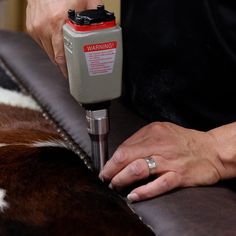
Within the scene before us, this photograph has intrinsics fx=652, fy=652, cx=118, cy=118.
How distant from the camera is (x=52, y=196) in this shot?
81 centimetres

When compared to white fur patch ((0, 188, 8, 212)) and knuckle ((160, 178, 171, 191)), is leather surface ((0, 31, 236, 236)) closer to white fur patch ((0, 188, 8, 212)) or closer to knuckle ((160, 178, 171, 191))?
knuckle ((160, 178, 171, 191))

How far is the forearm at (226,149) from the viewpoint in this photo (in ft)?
3.03

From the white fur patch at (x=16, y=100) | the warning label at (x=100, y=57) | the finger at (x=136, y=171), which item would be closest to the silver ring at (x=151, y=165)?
the finger at (x=136, y=171)

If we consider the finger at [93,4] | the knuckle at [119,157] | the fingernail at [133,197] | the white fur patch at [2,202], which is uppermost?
the finger at [93,4]

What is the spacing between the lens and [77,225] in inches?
30.2

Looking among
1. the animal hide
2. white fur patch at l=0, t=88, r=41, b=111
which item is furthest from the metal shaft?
white fur patch at l=0, t=88, r=41, b=111

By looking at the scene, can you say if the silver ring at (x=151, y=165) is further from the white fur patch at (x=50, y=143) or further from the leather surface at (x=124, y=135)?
the white fur patch at (x=50, y=143)

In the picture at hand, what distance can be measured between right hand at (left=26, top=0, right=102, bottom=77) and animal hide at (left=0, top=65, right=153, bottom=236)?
0.41 feet

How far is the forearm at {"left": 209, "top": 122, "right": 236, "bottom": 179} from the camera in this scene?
3.03 feet

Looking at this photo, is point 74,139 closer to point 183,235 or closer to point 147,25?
point 147,25

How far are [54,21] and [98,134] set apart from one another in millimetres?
172

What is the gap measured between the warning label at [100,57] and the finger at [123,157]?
12cm

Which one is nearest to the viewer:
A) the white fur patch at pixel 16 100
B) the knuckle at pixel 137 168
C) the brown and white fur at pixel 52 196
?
the brown and white fur at pixel 52 196

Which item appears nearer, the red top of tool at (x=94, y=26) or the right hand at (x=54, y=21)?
A: the red top of tool at (x=94, y=26)
